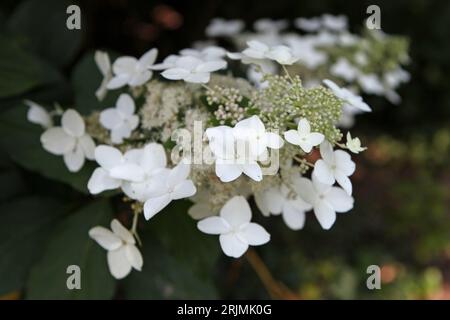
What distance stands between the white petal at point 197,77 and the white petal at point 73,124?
7.5 inches

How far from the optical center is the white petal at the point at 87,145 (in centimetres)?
79

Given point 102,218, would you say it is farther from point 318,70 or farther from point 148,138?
point 318,70

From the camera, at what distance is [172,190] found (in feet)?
2.08

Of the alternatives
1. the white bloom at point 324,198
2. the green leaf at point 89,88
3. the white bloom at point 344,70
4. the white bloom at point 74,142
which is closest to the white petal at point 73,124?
the white bloom at point 74,142

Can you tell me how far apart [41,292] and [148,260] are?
185 mm

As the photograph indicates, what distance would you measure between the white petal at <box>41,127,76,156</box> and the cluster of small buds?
0.22 meters

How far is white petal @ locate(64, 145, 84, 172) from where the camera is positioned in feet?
2.63

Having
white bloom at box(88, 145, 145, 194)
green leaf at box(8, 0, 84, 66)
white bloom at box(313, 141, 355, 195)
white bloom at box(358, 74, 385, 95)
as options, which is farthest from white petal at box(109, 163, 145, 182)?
white bloom at box(358, 74, 385, 95)

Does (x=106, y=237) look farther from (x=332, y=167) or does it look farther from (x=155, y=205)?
(x=332, y=167)

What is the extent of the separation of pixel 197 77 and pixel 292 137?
143 mm

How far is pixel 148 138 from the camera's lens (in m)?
0.75

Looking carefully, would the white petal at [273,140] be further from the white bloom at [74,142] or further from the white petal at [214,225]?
the white bloom at [74,142]

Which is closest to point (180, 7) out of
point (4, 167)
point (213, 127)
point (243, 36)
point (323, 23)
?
point (243, 36)

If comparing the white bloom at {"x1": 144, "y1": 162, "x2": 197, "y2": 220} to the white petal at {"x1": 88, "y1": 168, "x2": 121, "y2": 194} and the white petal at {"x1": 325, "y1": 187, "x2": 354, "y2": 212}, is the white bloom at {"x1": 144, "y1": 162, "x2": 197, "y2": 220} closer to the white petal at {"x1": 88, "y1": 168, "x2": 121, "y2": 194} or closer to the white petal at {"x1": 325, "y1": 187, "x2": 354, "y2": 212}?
the white petal at {"x1": 88, "y1": 168, "x2": 121, "y2": 194}
